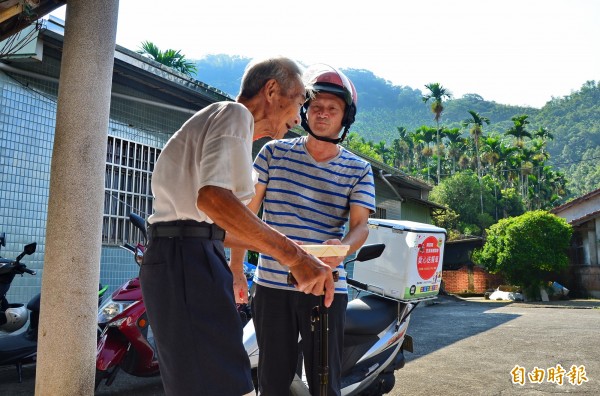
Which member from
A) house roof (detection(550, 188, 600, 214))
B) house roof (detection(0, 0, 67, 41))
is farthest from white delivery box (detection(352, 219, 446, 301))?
house roof (detection(550, 188, 600, 214))

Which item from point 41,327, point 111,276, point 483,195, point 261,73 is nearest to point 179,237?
point 261,73

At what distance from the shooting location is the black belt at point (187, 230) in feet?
5.27

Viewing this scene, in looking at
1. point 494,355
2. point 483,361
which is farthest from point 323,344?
point 494,355

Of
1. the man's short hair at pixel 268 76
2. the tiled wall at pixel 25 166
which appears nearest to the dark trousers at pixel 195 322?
the man's short hair at pixel 268 76

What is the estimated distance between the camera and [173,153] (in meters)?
1.67

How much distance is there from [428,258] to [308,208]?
224 centimetres

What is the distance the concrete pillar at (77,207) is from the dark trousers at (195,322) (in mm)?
2143

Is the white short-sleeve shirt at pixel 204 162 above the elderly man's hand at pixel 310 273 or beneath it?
above

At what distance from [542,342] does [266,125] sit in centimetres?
741

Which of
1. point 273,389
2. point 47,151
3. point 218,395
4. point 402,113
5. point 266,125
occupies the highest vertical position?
point 402,113

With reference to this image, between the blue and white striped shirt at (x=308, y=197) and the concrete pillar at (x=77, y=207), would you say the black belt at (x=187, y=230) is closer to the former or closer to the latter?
the blue and white striped shirt at (x=308, y=197)

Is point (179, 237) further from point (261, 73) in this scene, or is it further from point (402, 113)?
point (402, 113)

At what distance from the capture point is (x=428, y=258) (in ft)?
14.5

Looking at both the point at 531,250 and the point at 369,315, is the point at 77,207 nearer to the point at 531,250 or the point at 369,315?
the point at 369,315
